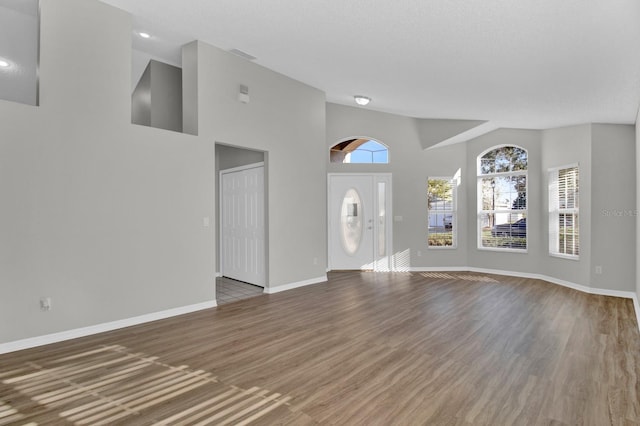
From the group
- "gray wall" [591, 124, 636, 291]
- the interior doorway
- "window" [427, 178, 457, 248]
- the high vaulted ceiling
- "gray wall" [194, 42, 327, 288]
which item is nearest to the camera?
the high vaulted ceiling

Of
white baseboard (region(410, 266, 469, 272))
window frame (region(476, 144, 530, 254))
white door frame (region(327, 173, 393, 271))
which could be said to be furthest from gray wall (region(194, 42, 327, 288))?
window frame (region(476, 144, 530, 254))

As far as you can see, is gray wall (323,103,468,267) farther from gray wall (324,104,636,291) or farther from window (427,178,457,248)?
window (427,178,457,248)

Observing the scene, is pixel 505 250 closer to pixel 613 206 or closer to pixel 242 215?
pixel 613 206

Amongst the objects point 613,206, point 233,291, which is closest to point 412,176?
point 613,206

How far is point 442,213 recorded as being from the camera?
745cm

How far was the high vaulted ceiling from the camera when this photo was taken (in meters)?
2.98

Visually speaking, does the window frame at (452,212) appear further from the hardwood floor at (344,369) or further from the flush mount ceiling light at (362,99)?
the hardwood floor at (344,369)

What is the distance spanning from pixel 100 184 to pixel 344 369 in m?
2.99

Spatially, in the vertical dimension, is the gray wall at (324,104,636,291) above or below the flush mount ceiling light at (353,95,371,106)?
below

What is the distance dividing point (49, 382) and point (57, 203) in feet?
5.34

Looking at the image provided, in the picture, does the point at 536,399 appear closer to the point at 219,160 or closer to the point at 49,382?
the point at 49,382

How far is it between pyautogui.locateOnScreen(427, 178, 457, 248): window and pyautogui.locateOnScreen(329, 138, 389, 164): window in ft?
3.66

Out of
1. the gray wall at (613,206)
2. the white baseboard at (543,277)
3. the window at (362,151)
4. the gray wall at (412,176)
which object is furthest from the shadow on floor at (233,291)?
the gray wall at (613,206)

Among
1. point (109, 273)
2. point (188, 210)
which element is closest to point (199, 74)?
point (188, 210)
